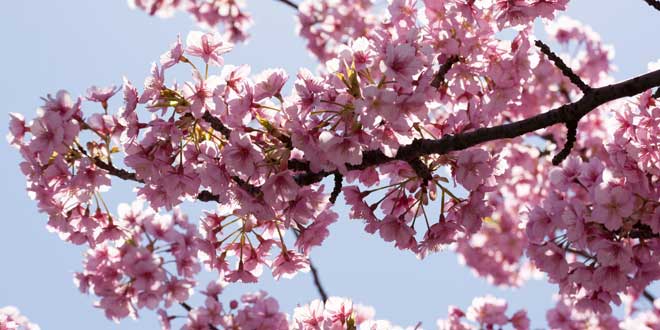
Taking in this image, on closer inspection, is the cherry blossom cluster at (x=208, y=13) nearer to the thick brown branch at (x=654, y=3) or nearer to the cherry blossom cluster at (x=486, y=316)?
the cherry blossom cluster at (x=486, y=316)

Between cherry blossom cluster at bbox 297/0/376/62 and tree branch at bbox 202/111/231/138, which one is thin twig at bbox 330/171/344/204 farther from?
cherry blossom cluster at bbox 297/0/376/62

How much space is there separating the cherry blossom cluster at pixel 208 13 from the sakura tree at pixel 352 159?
484cm

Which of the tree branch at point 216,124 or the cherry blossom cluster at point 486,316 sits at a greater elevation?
the cherry blossom cluster at point 486,316

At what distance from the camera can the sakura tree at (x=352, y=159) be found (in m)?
2.92

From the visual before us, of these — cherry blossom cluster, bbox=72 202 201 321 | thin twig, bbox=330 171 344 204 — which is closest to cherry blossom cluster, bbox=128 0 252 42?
cherry blossom cluster, bbox=72 202 201 321

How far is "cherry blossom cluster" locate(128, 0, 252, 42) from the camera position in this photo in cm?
906

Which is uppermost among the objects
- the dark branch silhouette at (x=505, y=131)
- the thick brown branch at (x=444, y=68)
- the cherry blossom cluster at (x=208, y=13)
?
the cherry blossom cluster at (x=208, y=13)

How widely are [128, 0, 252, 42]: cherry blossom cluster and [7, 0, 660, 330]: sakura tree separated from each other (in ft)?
15.9

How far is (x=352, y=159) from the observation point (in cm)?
279

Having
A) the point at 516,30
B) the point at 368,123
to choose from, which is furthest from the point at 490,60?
the point at 368,123

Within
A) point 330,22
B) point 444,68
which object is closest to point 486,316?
point 444,68

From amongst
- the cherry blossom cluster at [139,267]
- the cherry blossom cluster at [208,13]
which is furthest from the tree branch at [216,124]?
the cherry blossom cluster at [208,13]

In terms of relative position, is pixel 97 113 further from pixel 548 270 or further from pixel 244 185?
pixel 548 270

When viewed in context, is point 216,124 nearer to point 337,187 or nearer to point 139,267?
point 337,187
